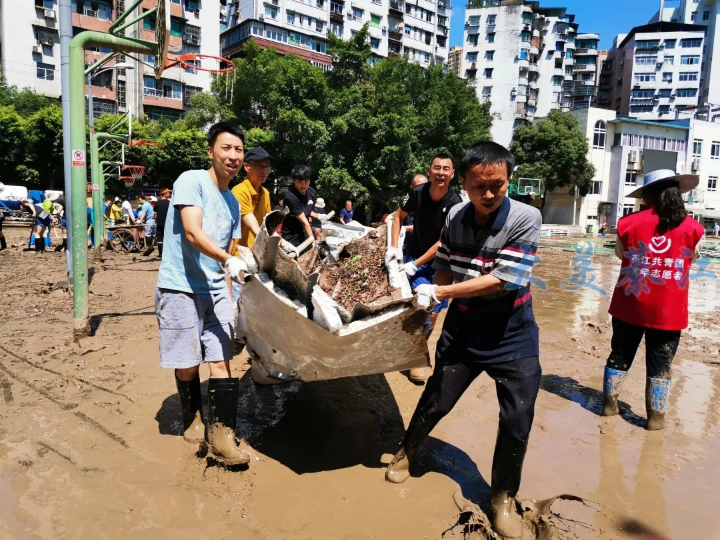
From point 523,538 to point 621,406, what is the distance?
206 centimetres

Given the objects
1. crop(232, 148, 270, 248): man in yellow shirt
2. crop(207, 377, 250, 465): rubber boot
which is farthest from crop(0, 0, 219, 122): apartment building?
crop(207, 377, 250, 465): rubber boot

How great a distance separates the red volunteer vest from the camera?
322cm

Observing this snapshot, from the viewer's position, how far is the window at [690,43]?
2197 inches

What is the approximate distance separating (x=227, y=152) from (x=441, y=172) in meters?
1.69

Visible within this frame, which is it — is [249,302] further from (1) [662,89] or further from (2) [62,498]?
(1) [662,89]

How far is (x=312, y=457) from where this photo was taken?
2.78 m

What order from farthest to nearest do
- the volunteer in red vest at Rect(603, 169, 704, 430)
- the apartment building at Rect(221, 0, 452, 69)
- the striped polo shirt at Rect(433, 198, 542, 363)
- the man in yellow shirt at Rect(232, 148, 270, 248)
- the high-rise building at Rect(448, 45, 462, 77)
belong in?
1. the high-rise building at Rect(448, 45, 462, 77)
2. the apartment building at Rect(221, 0, 452, 69)
3. the man in yellow shirt at Rect(232, 148, 270, 248)
4. the volunteer in red vest at Rect(603, 169, 704, 430)
5. the striped polo shirt at Rect(433, 198, 542, 363)

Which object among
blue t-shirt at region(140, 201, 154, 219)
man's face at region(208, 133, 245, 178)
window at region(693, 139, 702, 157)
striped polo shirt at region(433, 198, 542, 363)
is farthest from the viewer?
window at region(693, 139, 702, 157)

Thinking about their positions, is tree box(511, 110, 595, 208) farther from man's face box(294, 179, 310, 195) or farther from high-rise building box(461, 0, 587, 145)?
man's face box(294, 179, 310, 195)

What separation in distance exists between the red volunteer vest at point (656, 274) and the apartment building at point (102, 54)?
33.1 metres

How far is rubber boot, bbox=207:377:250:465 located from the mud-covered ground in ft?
0.30

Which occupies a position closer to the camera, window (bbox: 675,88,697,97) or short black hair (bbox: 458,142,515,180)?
short black hair (bbox: 458,142,515,180)

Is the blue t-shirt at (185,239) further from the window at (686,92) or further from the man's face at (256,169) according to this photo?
the window at (686,92)

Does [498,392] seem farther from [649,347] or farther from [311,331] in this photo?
[649,347]
